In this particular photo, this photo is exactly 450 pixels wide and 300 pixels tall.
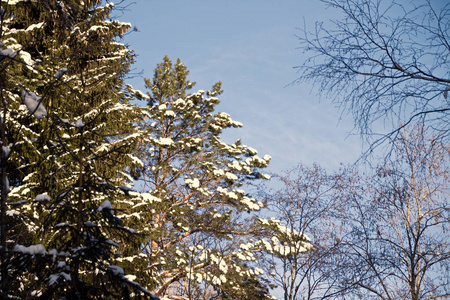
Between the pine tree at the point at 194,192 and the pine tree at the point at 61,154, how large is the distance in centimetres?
278

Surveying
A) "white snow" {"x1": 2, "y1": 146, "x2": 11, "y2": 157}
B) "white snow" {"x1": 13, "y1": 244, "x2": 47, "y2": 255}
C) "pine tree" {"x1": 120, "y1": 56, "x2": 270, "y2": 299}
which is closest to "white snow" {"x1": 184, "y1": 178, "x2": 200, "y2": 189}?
"pine tree" {"x1": 120, "y1": 56, "x2": 270, "y2": 299}

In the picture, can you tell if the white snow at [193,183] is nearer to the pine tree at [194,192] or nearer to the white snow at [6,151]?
the pine tree at [194,192]

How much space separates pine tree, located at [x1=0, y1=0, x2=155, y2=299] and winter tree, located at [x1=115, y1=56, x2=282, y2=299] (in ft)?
7.92

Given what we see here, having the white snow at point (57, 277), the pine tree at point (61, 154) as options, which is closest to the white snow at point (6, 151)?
the pine tree at point (61, 154)

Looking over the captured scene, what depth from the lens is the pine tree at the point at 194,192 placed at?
13.7 metres

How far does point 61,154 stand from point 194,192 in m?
11.2

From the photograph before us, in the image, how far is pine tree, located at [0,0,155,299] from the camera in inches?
147

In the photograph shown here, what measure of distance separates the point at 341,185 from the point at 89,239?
10.8 meters

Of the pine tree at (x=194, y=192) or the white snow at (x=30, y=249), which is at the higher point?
the pine tree at (x=194, y=192)

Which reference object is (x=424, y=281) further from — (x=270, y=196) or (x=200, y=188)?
(x=200, y=188)

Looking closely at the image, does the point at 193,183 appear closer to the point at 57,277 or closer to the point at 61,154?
the point at 61,154

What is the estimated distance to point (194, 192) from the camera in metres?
16.1

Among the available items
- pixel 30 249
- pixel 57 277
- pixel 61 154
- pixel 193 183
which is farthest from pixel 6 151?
pixel 193 183

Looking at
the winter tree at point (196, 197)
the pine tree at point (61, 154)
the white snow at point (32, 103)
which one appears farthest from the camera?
the winter tree at point (196, 197)
